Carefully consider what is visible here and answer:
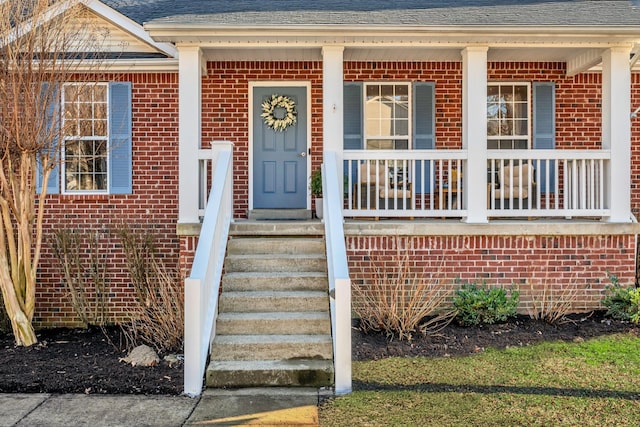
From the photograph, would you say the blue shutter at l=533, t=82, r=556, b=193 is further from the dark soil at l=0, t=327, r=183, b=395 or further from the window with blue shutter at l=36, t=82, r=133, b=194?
the dark soil at l=0, t=327, r=183, b=395

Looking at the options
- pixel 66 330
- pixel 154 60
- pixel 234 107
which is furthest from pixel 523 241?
pixel 66 330

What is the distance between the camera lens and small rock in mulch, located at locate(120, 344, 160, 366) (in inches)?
232

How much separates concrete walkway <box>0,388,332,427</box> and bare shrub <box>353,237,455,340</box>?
5.29 ft

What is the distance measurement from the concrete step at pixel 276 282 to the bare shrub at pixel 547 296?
2764mm

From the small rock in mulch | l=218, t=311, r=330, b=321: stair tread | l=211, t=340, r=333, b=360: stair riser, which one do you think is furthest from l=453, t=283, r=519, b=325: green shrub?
the small rock in mulch

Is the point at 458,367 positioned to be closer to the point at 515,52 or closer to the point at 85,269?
the point at 515,52

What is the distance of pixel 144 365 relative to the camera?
5879 mm

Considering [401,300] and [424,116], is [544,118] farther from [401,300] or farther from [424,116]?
→ [401,300]

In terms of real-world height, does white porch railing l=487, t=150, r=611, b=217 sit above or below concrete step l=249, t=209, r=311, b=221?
above

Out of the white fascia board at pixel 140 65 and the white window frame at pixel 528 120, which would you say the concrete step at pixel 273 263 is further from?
the white window frame at pixel 528 120

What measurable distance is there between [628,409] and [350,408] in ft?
7.22

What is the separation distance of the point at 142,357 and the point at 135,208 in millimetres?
3234

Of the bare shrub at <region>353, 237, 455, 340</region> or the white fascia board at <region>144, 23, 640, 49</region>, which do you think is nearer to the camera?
the bare shrub at <region>353, 237, 455, 340</region>

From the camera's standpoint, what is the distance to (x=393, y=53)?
8.26 m
